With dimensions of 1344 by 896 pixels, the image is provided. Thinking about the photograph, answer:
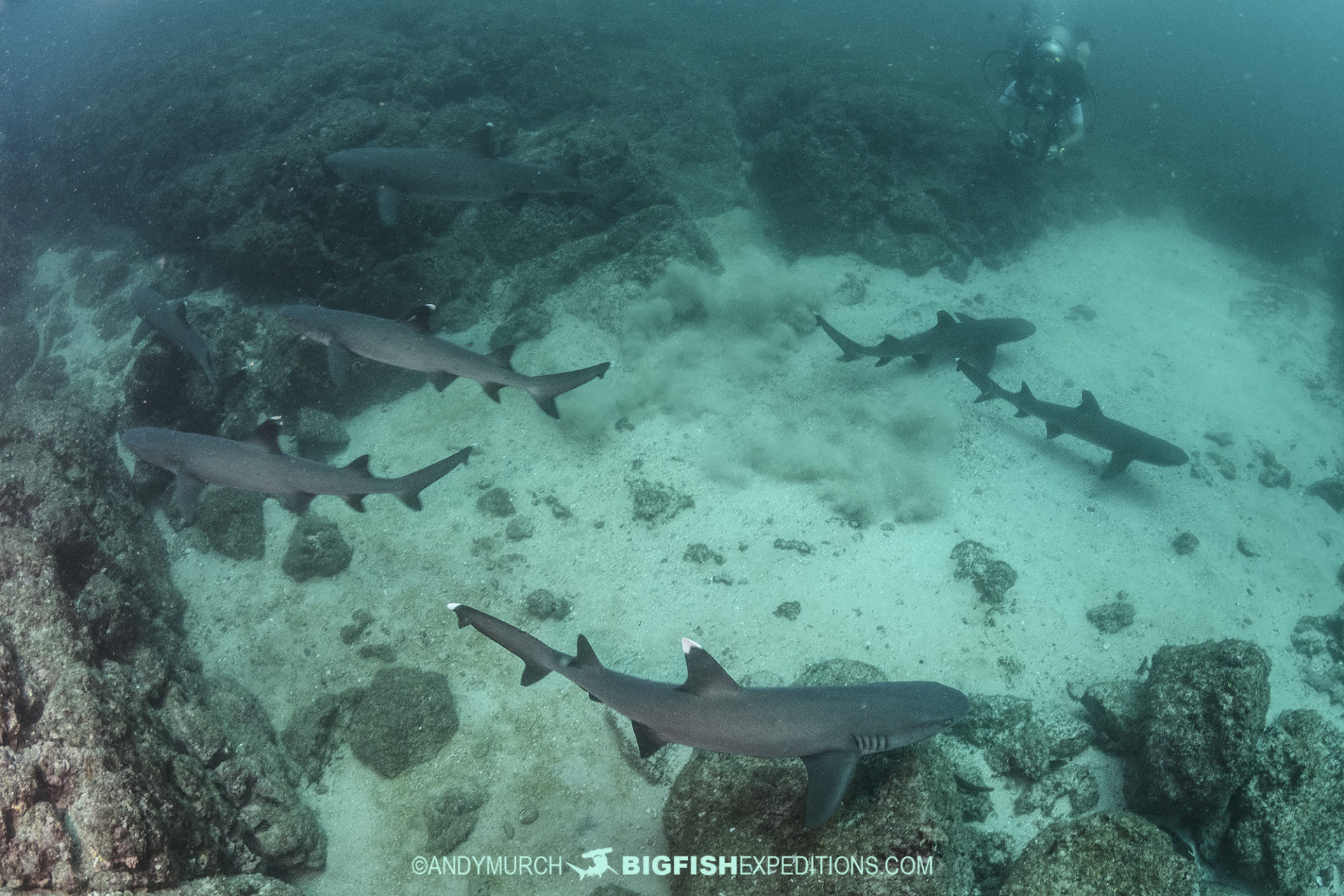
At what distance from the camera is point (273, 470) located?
19.1 ft

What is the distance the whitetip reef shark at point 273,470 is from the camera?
5871mm

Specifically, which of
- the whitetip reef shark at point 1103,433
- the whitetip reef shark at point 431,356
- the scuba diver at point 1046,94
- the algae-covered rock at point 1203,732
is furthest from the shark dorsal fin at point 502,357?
the scuba diver at point 1046,94

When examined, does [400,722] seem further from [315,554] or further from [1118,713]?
[1118,713]

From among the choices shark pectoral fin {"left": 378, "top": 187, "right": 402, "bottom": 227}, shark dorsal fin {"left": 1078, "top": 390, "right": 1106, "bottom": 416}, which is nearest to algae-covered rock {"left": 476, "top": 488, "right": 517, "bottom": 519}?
shark pectoral fin {"left": 378, "top": 187, "right": 402, "bottom": 227}

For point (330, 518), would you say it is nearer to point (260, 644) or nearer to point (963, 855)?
point (260, 644)

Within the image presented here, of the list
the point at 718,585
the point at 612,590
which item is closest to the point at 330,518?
the point at 612,590

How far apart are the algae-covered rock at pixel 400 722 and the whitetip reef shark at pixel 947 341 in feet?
27.3

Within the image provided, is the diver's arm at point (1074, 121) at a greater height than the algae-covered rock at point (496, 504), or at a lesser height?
greater

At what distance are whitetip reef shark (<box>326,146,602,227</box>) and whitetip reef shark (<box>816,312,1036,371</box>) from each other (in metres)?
Result: 5.83

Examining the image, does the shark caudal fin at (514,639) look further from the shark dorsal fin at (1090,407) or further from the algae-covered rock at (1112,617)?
the shark dorsal fin at (1090,407)

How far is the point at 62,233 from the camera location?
59.1ft

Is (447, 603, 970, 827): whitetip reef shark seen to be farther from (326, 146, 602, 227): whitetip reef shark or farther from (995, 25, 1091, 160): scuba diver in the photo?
(995, 25, 1091, 160): scuba diver

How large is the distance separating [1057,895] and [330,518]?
9.07 meters

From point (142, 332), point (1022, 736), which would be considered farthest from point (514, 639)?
point (142, 332)
